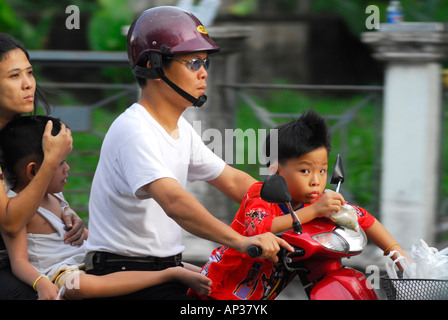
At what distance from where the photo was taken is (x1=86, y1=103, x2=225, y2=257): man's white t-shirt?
106 inches

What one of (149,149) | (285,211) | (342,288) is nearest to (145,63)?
(149,149)

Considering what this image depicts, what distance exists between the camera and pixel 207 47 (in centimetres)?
276

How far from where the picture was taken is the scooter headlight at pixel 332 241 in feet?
8.39

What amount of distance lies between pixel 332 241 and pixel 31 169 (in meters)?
1.22

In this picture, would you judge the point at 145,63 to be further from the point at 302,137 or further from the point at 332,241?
the point at 332,241

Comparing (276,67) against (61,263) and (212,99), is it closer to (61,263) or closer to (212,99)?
(212,99)

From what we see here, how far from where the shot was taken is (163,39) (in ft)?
9.00

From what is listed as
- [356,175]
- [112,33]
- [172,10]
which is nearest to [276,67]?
[112,33]

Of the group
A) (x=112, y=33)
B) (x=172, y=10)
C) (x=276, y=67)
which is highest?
(x=172, y=10)

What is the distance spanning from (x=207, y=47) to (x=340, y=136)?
9.33ft

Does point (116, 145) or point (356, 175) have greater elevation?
point (116, 145)

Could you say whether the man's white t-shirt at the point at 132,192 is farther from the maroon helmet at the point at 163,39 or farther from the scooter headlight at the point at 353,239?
the scooter headlight at the point at 353,239
